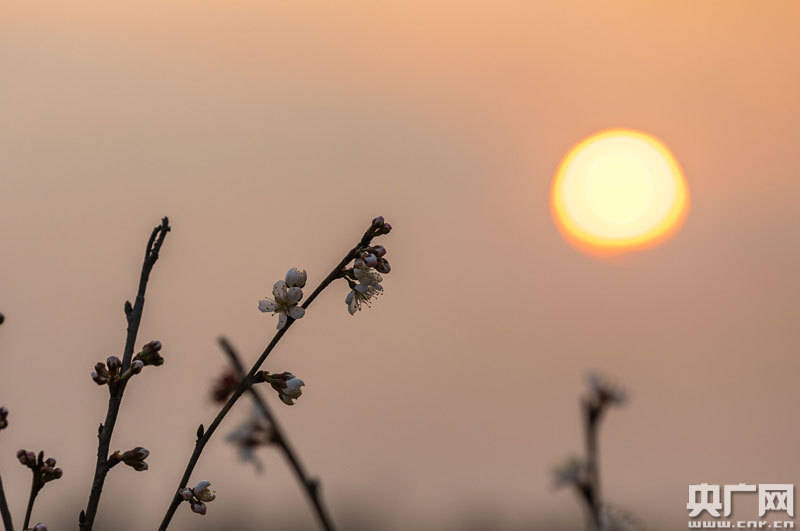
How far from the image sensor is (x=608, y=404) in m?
1.34

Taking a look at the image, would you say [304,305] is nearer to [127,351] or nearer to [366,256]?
[366,256]

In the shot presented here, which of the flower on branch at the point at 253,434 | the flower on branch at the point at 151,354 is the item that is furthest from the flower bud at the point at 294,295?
the flower on branch at the point at 253,434

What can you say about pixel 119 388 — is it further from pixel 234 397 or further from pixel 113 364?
pixel 234 397

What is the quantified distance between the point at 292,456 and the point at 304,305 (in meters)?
1.71

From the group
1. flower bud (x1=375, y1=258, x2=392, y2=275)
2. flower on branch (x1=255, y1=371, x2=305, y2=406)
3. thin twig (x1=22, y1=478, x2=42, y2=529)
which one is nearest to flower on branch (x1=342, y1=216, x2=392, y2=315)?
flower bud (x1=375, y1=258, x2=392, y2=275)

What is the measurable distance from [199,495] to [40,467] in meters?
0.51

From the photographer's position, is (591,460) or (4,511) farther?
(4,511)

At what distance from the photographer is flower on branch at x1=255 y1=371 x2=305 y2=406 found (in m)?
3.15

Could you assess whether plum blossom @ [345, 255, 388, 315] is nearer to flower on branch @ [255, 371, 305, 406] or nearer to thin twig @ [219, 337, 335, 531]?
flower on branch @ [255, 371, 305, 406]

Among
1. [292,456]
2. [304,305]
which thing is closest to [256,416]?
[292,456]

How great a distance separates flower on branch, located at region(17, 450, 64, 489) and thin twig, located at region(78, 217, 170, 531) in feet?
1.01

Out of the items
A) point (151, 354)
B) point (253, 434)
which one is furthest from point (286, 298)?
point (253, 434)

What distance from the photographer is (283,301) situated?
335 centimetres

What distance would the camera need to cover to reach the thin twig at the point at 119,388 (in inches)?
108
